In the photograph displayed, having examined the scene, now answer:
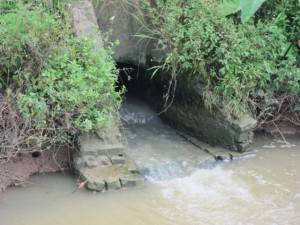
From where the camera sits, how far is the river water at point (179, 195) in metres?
4.30

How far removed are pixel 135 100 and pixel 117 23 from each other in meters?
1.25

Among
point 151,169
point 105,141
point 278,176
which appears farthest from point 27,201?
point 278,176

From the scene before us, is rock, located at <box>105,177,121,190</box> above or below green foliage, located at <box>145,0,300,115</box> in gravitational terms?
below

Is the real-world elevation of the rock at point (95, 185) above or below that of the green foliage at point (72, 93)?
below

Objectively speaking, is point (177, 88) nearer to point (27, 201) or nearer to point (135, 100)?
point (135, 100)

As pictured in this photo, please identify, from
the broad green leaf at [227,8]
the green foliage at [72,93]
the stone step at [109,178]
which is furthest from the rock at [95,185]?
the broad green leaf at [227,8]

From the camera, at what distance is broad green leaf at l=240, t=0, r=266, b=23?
142cm

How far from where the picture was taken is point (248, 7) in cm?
144

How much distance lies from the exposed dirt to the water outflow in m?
0.85

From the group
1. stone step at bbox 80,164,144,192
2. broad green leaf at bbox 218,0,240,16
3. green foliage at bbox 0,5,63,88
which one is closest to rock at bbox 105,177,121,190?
stone step at bbox 80,164,144,192

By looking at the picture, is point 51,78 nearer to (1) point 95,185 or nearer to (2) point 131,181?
(1) point 95,185

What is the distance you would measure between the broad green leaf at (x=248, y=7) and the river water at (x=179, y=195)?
3.07 m

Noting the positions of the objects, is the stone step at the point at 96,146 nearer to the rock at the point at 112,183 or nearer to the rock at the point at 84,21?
the rock at the point at 112,183

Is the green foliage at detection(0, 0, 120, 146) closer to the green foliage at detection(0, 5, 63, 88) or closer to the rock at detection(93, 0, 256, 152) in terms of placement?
the green foliage at detection(0, 5, 63, 88)
